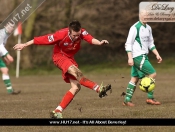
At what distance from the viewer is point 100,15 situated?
30469 mm

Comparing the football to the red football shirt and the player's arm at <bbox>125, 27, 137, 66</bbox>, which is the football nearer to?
the player's arm at <bbox>125, 27, 137, 66</bbox>

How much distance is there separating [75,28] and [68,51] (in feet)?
2.21

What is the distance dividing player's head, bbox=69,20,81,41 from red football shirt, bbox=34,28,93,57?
143mm

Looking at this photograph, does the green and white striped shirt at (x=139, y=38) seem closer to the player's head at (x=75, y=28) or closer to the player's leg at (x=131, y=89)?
the player's leg at (x=131, y=89)

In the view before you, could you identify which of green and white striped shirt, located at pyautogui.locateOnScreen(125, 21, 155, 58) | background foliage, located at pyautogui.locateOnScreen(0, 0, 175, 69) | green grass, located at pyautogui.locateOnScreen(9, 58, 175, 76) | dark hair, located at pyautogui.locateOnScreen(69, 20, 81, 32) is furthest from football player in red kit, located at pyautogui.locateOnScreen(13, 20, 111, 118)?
background foliage, located at pyautogui.locateOnScreen(0, 0, 175, 69)

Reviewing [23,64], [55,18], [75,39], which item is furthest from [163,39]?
[75,39]

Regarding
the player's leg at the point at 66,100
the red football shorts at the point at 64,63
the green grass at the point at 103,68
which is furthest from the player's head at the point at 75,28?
the green grass at the point at 103,68

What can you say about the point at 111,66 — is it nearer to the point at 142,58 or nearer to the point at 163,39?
the point at 163,39

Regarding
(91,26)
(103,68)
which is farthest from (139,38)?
(91,26)

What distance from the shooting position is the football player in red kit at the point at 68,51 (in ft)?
30.5

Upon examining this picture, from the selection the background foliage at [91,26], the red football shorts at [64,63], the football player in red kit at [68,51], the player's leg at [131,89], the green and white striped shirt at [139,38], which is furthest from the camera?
the background foliage at [91,26]

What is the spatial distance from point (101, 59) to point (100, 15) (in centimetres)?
276

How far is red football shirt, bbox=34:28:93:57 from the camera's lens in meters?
9.38

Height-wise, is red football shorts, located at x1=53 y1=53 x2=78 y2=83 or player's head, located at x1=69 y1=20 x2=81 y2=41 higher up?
player's head, located at x1=69 y1=20 x2=81 y2=41
